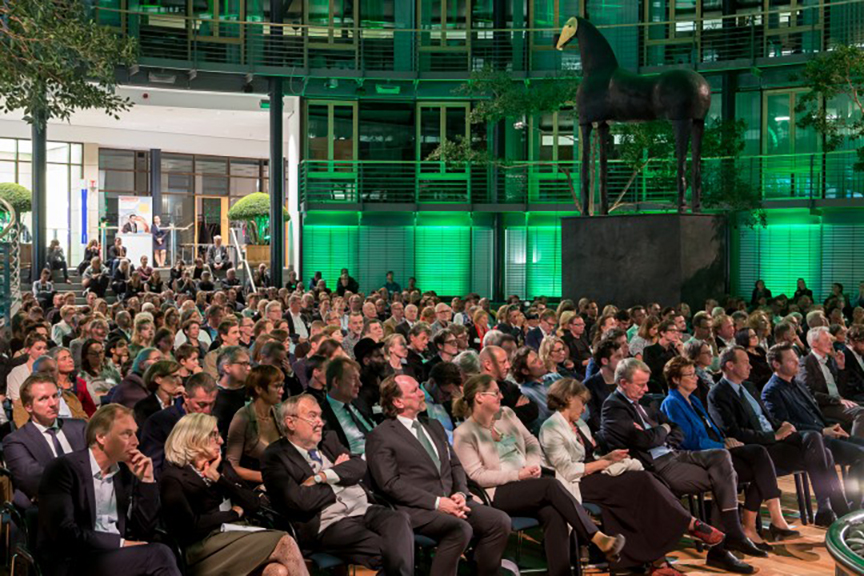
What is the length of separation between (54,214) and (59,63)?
25.6 meters

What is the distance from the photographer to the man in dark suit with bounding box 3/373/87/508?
6.11 m

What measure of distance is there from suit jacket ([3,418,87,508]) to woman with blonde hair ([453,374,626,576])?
7.75ft

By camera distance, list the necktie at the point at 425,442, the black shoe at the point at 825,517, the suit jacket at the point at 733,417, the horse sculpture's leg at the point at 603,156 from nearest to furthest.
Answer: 1. the necktie at the point at 425,442
2. the suit jacket at the point at 733,417
3. the black shoe at the point at 825,517
4. the horse sculpture's leg at the point at 603,156

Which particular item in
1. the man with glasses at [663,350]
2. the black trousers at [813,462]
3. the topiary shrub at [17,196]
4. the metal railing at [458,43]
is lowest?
the black trousers at [813,462]

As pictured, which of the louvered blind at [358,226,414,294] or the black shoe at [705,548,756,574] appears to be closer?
the black shoe at [705,548,756,574]

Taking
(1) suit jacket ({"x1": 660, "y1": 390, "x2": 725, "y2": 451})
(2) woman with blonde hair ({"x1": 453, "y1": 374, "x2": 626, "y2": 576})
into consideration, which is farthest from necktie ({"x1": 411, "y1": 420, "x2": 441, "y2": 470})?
(1) suit jacket ({"x1": 660, "y1": 390, "x2": 725, "y2": 451})

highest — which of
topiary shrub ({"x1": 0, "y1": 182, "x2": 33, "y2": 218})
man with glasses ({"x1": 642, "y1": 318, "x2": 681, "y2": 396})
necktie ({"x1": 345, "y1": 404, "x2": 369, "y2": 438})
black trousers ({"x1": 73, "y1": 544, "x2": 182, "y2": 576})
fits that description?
topiary shrub ({"x1": 0, "y1": 182, "x2": 33, "y2": 218})

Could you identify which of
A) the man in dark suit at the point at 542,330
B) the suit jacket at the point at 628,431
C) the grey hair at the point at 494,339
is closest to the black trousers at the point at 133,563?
the suit jacket at the point at 628,431

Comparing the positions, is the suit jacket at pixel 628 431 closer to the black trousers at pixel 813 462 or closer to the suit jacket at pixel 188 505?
the black trousers at pixel 813 462

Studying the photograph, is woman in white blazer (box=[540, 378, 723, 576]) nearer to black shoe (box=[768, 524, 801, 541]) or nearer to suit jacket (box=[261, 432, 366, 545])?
black shoe (box=[768, 524, 801, 541])

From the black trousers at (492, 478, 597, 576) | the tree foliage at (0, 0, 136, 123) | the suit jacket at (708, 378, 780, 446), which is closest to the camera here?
the black trousers at (492, 478, 597, 576)

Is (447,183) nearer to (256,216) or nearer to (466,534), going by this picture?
(256,216)

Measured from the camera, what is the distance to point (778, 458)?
8.70 meters

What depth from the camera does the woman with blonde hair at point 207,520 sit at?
5520mm
